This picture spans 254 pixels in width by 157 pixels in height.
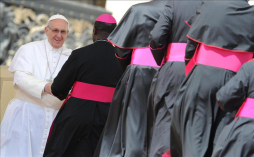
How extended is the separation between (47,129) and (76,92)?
741 millimetres

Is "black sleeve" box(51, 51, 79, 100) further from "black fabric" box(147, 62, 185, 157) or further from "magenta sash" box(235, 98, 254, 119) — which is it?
"magenta sash" box(235, 98, 254, 119)

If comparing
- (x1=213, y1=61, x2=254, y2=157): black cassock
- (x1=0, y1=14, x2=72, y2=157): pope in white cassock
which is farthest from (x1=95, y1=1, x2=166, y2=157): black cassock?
(x1=213, y1=61, x2=254, y2=157): black cassock

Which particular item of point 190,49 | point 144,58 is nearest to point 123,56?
point 144,58

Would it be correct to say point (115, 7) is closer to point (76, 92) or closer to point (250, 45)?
point (76, 92)

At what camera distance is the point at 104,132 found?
6.28 metres

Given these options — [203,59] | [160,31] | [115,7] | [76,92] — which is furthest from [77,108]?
[115,7]

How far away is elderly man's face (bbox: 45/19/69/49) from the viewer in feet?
23.9

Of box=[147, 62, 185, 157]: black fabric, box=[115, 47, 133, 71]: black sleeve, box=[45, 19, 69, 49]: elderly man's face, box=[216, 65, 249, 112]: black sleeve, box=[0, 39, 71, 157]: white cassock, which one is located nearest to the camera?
box=[216, 65, 249, 112]: black sleeve

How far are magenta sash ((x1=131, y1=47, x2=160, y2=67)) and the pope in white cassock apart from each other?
3.75 feet

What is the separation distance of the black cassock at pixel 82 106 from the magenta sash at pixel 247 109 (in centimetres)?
202

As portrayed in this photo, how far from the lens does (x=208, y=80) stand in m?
5.05

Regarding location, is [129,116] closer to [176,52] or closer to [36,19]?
[176,52]

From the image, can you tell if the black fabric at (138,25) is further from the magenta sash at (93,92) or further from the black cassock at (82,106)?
the magenta sash at (93,92)

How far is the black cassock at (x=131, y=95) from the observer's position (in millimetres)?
6121
